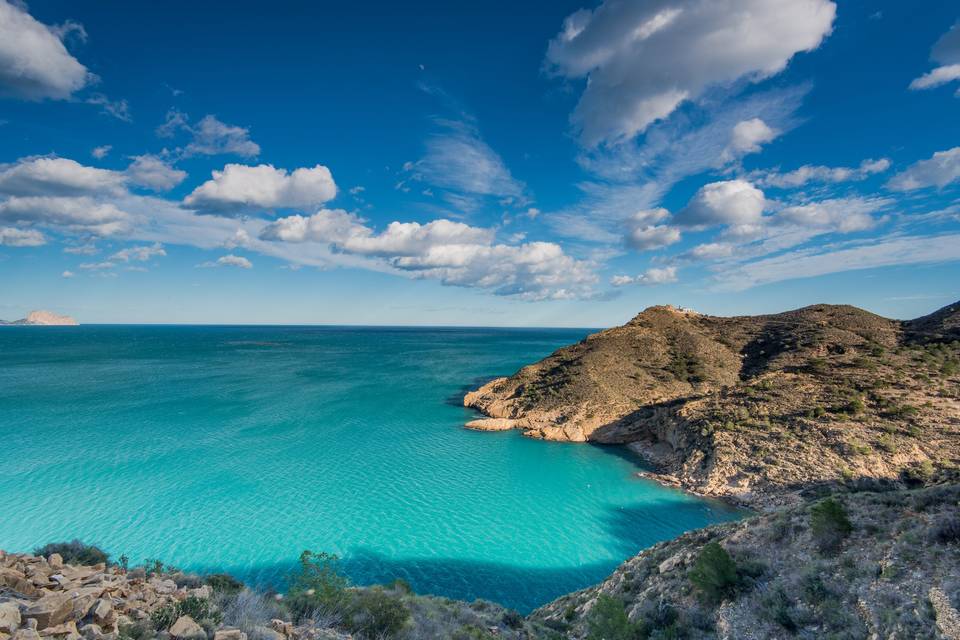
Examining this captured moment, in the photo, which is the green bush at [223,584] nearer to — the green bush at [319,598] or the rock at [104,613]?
the green bush at [319,598]

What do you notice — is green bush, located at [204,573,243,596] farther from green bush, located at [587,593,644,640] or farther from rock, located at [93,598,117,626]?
green bush, located at [587,593,644,640]

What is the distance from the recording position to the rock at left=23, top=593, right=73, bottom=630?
6.81 meters

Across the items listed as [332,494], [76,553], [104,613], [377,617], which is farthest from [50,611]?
[332,494]

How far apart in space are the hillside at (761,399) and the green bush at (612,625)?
2082 cm

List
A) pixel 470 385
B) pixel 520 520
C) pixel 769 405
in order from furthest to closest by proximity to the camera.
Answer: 1. pixel 470 385
2. pixel 769 405
3. pixel 520 520

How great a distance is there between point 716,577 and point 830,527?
384 centimetres

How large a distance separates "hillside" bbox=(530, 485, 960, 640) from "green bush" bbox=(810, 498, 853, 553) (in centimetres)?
3

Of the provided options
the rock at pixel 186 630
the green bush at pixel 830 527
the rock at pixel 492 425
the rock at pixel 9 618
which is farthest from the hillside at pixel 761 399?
the rock at pixel 9 618

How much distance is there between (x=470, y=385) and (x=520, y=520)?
44785 mm

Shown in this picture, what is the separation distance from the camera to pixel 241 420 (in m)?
45.0

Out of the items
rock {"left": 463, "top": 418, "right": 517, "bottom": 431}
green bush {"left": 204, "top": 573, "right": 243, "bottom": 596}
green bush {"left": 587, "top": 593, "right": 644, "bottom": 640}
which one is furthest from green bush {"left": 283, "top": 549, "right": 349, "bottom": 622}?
rock {"left": 463, "top": 418, "right": 517, "bottom": 431}

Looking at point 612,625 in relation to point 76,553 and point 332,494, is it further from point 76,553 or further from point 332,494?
point 332,494

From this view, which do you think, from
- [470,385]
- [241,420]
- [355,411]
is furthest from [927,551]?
[470,385]

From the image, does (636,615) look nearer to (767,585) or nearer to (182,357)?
(767,585)
